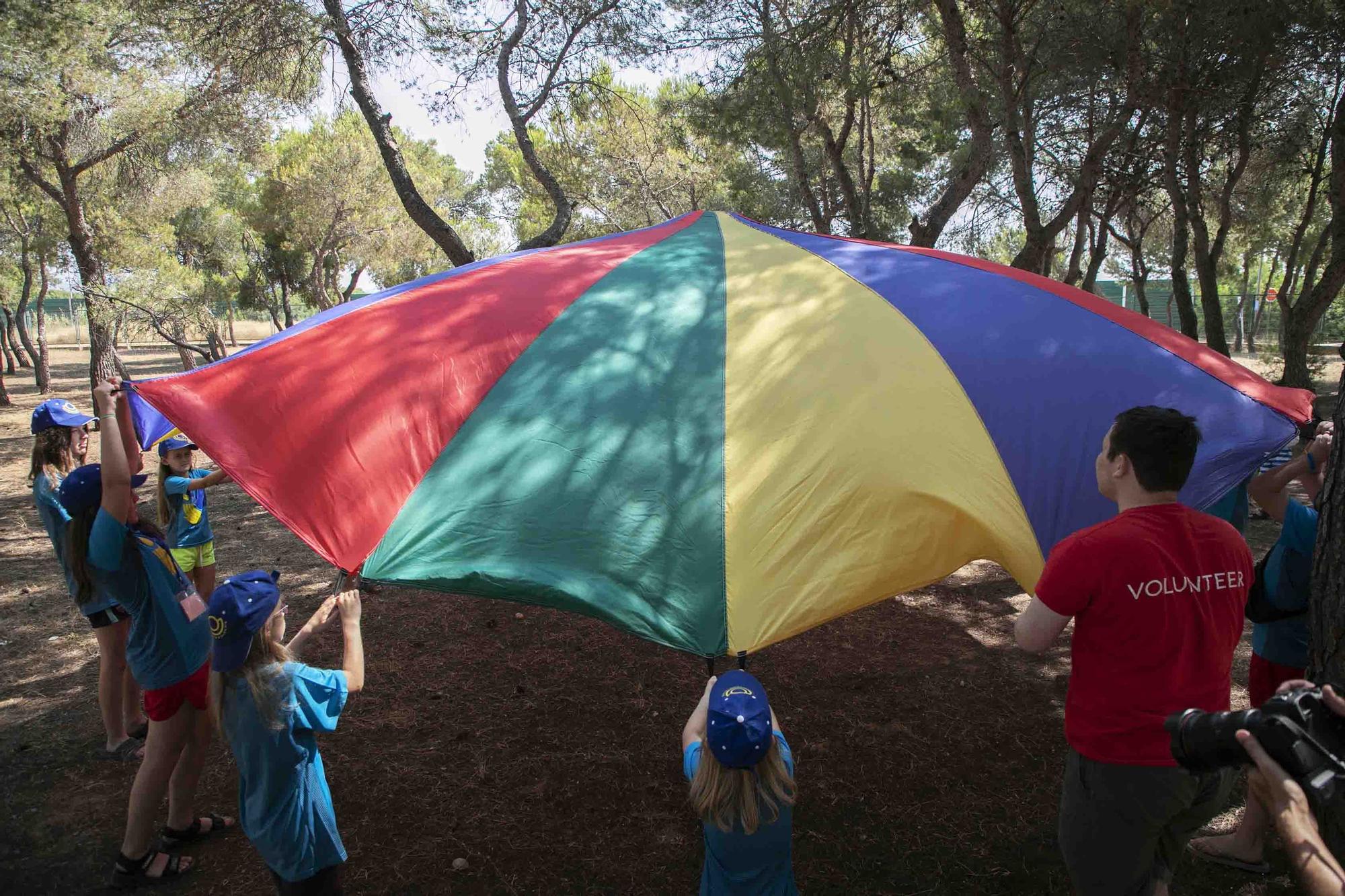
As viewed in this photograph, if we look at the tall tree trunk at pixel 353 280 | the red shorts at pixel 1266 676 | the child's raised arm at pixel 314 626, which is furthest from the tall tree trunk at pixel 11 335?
the red shorts at pixel 1266 676

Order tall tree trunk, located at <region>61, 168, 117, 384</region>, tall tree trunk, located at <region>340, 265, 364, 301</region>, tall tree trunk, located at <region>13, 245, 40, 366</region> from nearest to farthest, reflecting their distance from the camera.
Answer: tall tree trunk, located at <region>61, 168, 117, 384</region>, tall tree trunk, located at <region>13, 245, 40, 366</region>, tall tree trunk, located at <region>340, 265, 364, 301</region>

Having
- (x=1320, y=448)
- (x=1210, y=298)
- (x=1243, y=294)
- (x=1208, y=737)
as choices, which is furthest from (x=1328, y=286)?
(x=1243, y=294)

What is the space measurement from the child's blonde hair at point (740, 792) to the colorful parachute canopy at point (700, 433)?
36cm

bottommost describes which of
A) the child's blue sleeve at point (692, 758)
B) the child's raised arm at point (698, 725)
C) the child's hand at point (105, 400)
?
the child's blue sleeve at point (692, 758)

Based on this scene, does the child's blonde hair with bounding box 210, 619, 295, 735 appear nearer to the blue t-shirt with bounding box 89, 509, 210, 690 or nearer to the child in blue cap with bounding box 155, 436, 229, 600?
the blue t-shirt with bounding box 89, 509, 210, 690

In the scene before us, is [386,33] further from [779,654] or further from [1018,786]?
[1018,786]

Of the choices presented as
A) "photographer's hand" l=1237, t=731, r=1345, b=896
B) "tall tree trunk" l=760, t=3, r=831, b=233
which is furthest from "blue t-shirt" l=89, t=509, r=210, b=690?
"tall tree trunk" l=760, t=3, r=831, b=233

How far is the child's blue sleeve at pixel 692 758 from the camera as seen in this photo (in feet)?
7.23

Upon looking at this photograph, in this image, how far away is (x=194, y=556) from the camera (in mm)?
4812

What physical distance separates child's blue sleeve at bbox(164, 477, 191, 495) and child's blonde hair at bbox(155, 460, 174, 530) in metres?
0.03

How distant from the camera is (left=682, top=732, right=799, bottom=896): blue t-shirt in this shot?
6.99 ft

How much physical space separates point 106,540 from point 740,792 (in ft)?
8.44

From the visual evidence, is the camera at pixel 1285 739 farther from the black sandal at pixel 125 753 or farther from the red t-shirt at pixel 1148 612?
the black sandal at pixel 125 753

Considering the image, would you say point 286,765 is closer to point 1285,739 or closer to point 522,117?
point 1285,739
